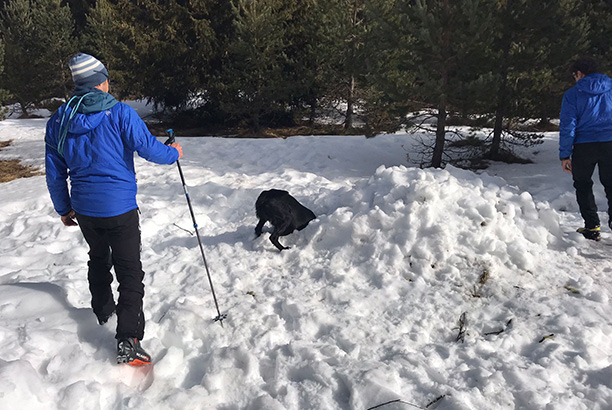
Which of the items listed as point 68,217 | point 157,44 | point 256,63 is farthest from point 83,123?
point 157,44

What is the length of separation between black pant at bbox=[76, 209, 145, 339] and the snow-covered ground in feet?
0.96

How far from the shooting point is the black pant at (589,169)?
4.44 meters

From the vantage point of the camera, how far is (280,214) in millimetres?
4777

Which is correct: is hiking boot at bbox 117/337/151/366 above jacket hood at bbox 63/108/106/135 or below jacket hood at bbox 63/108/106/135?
below

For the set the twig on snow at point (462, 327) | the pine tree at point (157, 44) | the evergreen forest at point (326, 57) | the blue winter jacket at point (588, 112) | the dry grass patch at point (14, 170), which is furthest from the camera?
the pine tree at point (157, 44)

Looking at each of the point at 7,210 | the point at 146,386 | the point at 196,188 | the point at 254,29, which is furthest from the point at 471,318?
the point at 254,29

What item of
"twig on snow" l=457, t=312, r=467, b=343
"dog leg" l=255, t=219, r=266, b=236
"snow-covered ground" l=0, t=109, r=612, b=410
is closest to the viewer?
"snow-covered ground" l=0, t=109, r=612, b=410

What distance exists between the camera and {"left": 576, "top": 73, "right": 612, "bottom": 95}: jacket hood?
4395 millimetres

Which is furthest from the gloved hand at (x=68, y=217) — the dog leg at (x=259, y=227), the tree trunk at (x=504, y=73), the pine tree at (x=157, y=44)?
the pine tree at (x=157, y=44)

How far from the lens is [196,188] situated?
24.7 ft

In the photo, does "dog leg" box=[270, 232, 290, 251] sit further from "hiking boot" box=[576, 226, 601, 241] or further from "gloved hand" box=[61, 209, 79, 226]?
"hiking boot" box=[576, 226, 601, 241]

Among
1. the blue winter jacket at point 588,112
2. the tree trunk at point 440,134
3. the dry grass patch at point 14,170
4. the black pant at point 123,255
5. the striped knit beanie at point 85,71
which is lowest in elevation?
the dry grass patch at point 14,170

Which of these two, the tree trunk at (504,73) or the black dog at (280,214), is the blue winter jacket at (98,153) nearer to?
the black dog at (280,214)

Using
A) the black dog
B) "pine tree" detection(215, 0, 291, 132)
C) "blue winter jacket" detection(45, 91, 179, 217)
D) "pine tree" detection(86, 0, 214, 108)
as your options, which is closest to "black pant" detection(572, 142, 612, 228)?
the black dog
